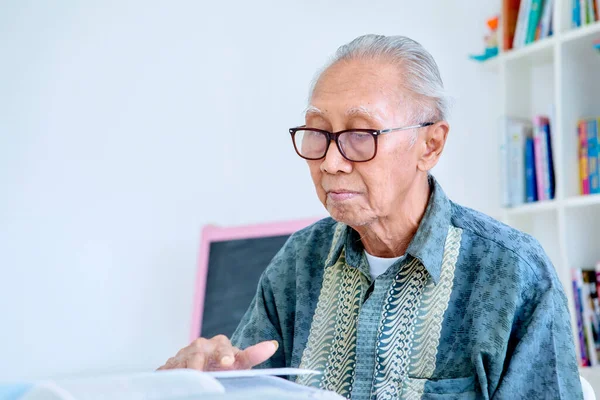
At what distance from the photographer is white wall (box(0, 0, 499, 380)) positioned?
242cm

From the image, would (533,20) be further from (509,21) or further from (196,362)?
(196,362)

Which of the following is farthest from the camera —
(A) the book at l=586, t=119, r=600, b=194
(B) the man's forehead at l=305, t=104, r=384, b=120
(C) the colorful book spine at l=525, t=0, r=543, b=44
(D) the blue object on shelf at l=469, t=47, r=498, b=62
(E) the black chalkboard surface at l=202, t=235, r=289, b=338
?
(D) the blue object on shelf at l=469, t=47, r=498, b=62

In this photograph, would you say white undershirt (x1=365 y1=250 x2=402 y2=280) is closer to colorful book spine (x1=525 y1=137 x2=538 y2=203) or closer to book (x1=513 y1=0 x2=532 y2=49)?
colorful book spine (x1=525 y1=137 x2=538 y2=203)

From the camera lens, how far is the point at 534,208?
2.53 metres

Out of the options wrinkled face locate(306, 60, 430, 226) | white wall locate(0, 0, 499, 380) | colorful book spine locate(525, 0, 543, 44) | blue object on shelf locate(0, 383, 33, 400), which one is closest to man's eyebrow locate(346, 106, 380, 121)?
wrinkled face locate(306, 60, 430, 226)

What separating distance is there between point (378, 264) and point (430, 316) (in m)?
0.16

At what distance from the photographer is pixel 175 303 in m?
2.71

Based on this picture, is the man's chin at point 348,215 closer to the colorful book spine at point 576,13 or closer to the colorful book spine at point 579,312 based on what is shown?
the colorful book spine at point 579,312

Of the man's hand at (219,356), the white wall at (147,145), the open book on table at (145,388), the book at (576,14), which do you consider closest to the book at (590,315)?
the white wall at (147,145)

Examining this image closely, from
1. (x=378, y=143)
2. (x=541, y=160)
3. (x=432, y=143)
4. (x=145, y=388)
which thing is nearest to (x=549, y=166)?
(x=541, y=160)

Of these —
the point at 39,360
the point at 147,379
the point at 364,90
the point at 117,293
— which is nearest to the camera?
the point at 147,379

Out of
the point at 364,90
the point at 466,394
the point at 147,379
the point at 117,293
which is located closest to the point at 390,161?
the point at 364,90

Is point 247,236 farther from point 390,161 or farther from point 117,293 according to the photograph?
point 390,161

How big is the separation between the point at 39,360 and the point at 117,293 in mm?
336
